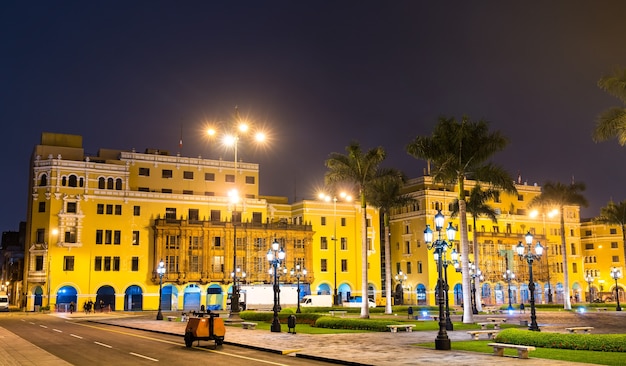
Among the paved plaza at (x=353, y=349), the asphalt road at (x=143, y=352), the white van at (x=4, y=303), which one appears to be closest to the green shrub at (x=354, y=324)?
the paved plaza at (x=353, y=349)

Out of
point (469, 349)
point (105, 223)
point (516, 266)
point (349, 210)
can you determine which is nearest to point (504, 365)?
point (469, 349)

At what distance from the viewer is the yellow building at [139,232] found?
71.5 meters

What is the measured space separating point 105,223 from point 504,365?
208 feet

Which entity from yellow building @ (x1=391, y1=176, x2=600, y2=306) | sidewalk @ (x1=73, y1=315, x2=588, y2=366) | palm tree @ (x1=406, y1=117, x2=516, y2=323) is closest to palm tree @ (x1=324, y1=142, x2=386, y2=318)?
palm tree @ (x1=406, y1=117, x2=516, y2=323)

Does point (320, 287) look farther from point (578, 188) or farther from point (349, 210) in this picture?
point (578, 188)

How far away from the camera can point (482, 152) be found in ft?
131

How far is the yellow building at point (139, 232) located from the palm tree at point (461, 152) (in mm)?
32429

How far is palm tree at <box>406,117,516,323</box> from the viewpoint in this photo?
130 ft

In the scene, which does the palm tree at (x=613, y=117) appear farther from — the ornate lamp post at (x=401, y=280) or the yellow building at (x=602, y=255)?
the yellow building at (x=602, y=255)

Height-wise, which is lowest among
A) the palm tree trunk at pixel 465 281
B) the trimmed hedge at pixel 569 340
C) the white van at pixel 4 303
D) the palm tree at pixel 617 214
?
the white van at pixel 4 303

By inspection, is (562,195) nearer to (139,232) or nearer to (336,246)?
(336,246)

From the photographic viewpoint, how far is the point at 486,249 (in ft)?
304

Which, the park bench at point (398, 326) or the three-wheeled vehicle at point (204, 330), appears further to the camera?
the park bench at point (398, 326)

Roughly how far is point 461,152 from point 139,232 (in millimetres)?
47665
